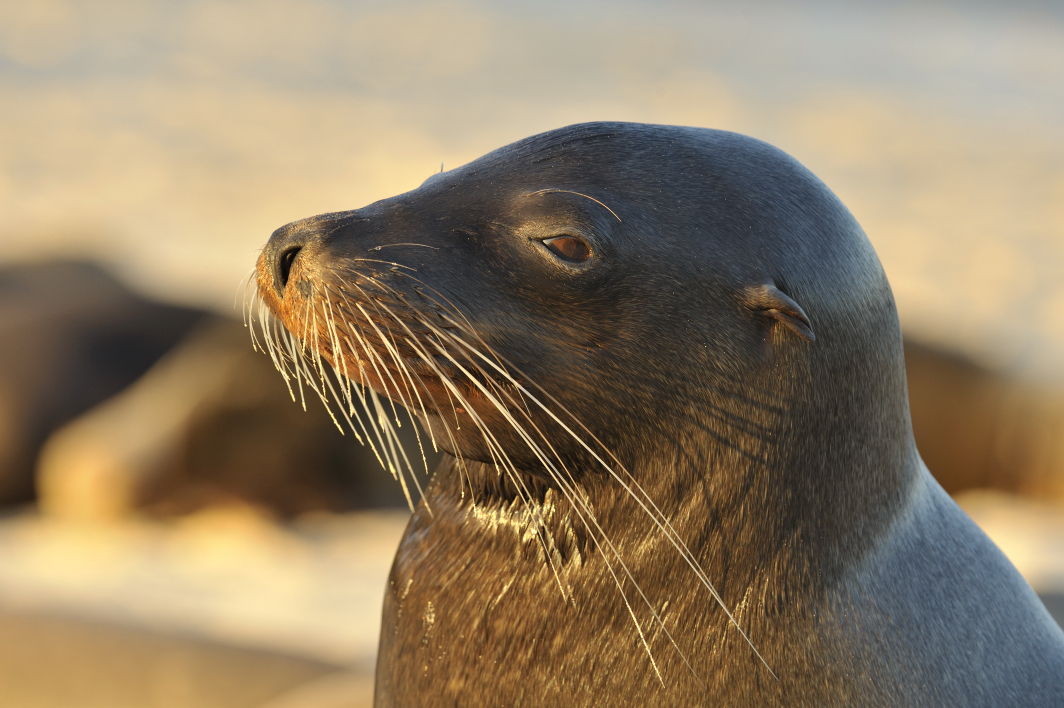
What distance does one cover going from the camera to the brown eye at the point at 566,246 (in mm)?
1459

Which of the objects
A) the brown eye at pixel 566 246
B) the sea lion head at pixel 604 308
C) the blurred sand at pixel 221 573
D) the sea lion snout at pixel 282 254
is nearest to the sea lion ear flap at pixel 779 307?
the sea lion head at pixel 604 308

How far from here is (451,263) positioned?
149cm

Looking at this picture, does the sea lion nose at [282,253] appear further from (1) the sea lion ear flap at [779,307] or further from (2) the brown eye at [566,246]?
(1) the sea lion ear flap at [779,307]

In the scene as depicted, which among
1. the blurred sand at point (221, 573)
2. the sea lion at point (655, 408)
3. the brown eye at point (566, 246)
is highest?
the brown eye at point (566, 246)

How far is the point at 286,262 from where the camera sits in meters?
1.55

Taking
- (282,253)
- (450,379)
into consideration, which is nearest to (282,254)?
(282,253)

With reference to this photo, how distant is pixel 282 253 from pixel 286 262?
2cm

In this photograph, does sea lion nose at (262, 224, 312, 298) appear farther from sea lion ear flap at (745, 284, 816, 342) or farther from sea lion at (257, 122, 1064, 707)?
sea lion ear flap at (745, 284, 816, 342)

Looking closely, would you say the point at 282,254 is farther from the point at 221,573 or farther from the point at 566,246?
the point at 221,573

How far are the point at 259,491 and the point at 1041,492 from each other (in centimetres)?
452

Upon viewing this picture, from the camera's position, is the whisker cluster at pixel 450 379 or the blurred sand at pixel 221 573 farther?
the blurred sand at pixel 221 573

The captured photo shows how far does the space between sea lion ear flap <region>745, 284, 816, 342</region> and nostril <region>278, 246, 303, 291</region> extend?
63 centimetres

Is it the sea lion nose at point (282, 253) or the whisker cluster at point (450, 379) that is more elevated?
the sea lion nose at point (282, 253)

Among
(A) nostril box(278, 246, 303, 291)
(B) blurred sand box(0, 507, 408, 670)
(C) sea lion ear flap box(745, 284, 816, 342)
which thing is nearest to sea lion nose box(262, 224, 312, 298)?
(A) nostril box(278, 246, 303, 291)
